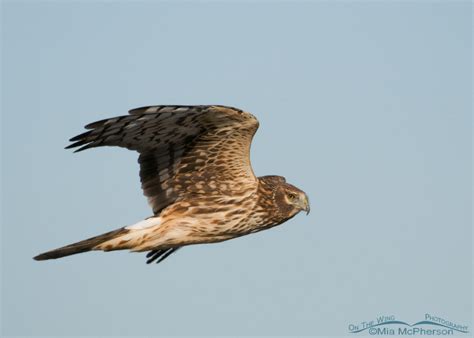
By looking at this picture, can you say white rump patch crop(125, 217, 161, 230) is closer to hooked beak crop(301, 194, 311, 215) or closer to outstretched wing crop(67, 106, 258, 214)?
outstretched wing crop(67, 106, 258, 214)

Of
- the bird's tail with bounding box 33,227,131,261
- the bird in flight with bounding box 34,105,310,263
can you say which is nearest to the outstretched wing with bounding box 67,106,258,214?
the bird in flight with bounding box 34,105,310,263

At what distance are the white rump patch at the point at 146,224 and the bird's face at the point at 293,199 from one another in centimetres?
143

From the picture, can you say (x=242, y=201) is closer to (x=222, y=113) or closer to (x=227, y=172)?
(x=227, y=172)

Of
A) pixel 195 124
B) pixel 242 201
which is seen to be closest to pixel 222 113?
pixel 195 124

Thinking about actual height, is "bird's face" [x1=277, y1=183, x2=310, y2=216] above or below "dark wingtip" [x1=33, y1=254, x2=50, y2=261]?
above

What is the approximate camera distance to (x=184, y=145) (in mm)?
12562

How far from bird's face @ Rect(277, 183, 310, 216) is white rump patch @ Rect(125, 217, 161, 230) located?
1428mm

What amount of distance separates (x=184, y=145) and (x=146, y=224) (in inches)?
39.0

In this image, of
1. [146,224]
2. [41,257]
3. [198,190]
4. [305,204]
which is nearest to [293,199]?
[305,204]

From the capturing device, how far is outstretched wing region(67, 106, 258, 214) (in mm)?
11781

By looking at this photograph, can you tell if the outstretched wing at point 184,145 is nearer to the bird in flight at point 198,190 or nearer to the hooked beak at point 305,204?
the bird in flight at point 198,190

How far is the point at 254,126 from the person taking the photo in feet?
40.0

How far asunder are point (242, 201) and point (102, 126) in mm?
1913

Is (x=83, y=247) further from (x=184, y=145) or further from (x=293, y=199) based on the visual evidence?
(x=293, y=199)
